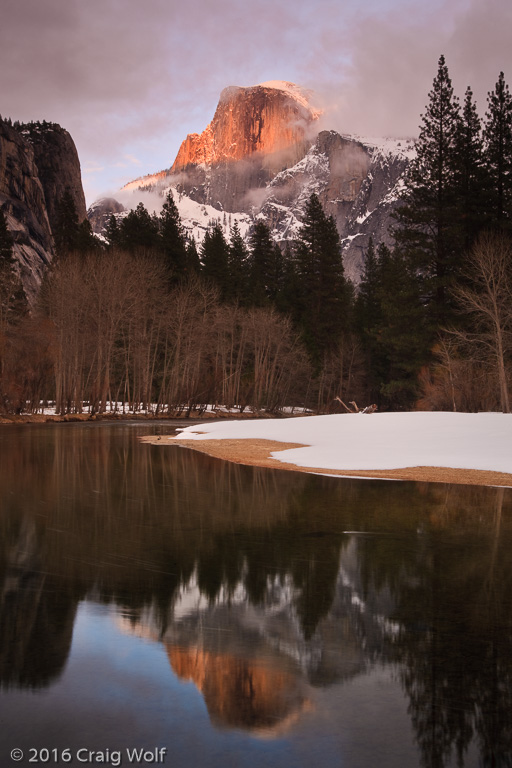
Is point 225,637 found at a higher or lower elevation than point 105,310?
lower

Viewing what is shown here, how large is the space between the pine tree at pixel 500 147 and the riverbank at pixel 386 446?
2264 centimetres

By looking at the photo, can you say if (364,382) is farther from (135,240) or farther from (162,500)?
(162,500)

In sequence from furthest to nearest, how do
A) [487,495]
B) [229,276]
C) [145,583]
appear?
[229,276]
[487,495]
[145,583]

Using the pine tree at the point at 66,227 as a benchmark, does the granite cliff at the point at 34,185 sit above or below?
above

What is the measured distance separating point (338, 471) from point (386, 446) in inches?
185

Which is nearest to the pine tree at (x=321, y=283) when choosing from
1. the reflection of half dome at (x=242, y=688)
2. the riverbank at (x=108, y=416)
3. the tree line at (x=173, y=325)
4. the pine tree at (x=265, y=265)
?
the tree line at (x=173, y=325)

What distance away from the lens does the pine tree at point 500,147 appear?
39.7 meters

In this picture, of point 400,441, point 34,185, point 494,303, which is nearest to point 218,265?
point 34,185

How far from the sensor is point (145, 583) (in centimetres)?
583

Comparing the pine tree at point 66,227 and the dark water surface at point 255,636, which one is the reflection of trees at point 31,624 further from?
the pine tree at point 66,227

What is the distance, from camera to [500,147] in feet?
131

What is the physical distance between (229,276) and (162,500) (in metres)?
63.3

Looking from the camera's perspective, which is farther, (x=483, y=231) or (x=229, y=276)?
(x=229, y=276)

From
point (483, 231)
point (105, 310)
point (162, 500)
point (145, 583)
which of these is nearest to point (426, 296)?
point (483, 231)
